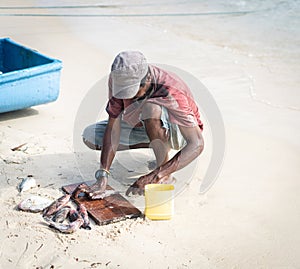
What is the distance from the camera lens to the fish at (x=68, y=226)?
11.1ft

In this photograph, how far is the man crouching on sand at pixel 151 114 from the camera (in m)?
3.54

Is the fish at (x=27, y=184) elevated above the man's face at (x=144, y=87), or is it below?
below

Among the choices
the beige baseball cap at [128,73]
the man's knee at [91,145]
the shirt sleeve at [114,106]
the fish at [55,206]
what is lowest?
the fish at [55,206]

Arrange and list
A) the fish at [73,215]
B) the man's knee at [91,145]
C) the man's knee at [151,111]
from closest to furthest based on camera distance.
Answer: the fish at [73,215] < the man's knee at [151,111] < the man's knee at [91,145]

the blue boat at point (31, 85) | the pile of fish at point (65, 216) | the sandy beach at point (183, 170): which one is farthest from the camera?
the blue boat at point (31, 85)

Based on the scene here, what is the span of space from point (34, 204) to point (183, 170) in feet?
4.41

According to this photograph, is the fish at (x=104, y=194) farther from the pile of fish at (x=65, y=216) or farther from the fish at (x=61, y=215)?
the fish at (x=61, y=215)

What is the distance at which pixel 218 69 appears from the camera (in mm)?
7461

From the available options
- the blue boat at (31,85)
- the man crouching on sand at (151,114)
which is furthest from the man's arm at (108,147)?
the blue boat at (31,85)

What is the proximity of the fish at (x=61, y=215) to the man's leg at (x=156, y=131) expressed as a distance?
85 centimetres

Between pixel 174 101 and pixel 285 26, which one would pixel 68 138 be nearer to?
pixel 174 101

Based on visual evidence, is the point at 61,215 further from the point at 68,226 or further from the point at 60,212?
the point at 68,226

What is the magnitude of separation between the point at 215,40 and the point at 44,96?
495 centimetres

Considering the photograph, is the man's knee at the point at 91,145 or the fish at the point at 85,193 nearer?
the fish at the point at 85,193
